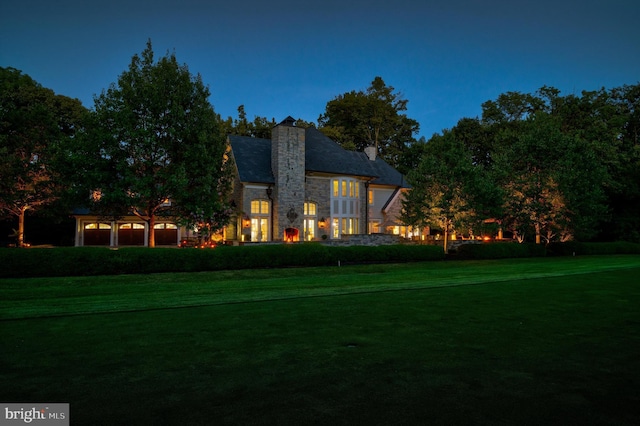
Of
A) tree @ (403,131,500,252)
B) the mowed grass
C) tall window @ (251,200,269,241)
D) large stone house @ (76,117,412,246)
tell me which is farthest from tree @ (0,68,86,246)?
tree @ (403,131,500,252)

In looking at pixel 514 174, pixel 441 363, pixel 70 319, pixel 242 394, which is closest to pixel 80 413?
pixel 242 394

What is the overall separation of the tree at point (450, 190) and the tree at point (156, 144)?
43.7ft

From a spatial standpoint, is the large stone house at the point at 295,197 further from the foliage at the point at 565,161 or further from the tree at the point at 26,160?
the foliage at the point at 565,161

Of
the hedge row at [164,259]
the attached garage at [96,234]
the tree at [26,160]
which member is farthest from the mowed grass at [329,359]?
the attached garage at [96,234]

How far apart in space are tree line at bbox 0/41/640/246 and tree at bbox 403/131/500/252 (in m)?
0.07

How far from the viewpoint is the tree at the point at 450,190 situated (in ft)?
85.8

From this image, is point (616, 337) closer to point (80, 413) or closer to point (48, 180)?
point (80, 413)

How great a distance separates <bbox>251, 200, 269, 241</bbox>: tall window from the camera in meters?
29.2

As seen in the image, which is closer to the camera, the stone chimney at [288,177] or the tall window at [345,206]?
the stone chimney at [288,177]

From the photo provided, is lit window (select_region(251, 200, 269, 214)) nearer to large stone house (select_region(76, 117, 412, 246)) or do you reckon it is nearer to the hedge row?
large stone house (select_region(76, 117, 412, 246))

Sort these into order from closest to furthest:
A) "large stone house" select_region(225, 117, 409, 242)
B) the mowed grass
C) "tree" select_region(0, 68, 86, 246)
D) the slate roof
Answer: the mowed grass, "tree" select_region(0, 68, 86, 246), "large stone house" select_region(225, 117, 409, 242), the slate roof

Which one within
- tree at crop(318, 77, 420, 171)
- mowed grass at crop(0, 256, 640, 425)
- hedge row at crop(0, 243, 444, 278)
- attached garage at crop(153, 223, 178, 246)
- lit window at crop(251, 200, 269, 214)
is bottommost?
mowed grass at crop(0, 256, 640, 425)

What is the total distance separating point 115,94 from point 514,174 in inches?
1044

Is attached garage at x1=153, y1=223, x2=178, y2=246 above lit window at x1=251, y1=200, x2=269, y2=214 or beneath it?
beneath
